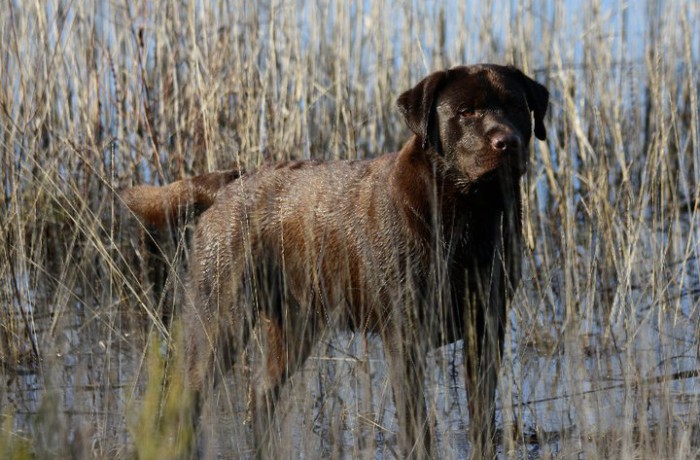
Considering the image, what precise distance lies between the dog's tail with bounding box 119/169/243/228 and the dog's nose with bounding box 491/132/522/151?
46.4 inches

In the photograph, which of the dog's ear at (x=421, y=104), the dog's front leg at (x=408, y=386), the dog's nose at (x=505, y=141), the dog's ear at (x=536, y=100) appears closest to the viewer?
the dog's front leg at (x=408, y=386)

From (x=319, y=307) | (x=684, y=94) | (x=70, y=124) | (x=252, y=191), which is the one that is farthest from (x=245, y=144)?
(x=684, y=94)

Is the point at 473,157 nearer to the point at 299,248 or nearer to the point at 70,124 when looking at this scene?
the point at 299,248

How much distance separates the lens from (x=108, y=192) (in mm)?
5035

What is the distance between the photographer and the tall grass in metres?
4.02

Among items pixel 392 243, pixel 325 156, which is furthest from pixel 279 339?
pixel 325 156

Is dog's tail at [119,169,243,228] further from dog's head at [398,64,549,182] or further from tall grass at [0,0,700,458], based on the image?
dog's head at [398,64,549,182]

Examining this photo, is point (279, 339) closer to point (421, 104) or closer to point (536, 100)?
point (421, 104)

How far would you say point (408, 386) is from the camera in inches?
143

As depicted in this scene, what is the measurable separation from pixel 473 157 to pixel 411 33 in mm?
3042

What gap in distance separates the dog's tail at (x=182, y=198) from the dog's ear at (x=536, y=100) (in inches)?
46.3

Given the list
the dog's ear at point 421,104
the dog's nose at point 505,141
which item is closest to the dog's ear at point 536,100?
the dog's ear at point 421,104

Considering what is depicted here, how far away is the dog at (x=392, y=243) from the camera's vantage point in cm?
376

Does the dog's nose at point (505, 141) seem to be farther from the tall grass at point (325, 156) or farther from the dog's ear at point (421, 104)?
the tall grass at point (325, 156)
